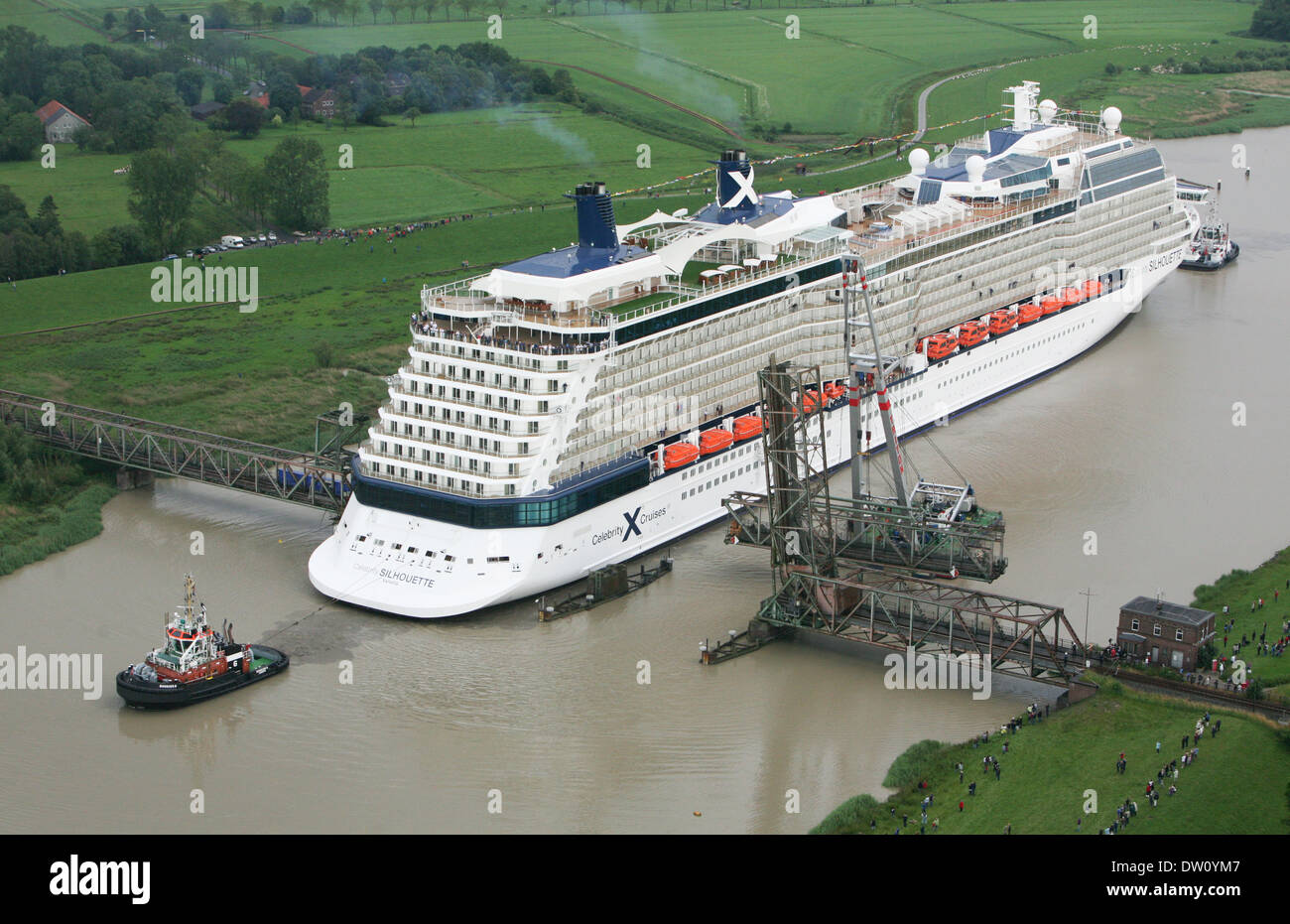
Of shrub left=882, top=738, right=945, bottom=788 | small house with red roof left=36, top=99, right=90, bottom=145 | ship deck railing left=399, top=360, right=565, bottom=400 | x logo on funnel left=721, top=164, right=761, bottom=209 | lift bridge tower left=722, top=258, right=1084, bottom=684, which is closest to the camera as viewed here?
shrub left=882, top=738, right=945, bottom=788

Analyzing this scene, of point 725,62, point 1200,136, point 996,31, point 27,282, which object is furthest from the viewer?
point 996,31

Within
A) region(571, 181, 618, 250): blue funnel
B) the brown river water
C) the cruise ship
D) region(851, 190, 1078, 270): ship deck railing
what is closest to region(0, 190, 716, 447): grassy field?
the brown river water

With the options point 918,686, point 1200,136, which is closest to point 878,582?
point 918,686

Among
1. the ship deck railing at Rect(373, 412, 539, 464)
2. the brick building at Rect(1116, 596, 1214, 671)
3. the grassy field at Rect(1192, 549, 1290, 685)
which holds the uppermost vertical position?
the ship deck railing at Rect(373, 412, 539, 464)

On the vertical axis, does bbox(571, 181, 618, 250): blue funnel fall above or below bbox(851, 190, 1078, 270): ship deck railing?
above

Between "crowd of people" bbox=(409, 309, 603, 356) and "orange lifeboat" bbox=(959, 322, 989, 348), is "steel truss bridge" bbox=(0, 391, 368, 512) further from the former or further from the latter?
"orange lifeboat" bbox=(959, 322, 989, 348)

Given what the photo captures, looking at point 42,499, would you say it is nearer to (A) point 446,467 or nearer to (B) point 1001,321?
Answer: (A) point 446,467

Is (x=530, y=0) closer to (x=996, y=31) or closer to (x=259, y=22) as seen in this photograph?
(x=259, y=22)
